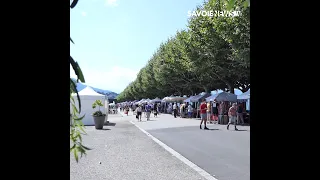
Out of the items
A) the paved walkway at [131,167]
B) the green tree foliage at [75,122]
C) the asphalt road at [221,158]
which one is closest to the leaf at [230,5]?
the green tree foliage at [75,122]

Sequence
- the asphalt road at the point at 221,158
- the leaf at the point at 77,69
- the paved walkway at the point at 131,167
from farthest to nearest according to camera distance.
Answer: the asphalt road at the point at 221,158, the paved walkway at the point at 131,167, the leaf at the point at 77,69

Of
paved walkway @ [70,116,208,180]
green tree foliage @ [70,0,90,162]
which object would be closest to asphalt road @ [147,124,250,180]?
paved walkway @ [70,116,208,180]

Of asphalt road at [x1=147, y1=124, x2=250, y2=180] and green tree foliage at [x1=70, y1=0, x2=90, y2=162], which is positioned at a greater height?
green tree foliage at [x1=70, y1=0, x2=90, y2=162]

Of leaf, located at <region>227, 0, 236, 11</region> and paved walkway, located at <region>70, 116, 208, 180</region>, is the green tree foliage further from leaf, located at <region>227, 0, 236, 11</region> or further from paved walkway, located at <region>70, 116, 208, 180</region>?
paved walkway, located at <region>70, 116, 208, 180</region>

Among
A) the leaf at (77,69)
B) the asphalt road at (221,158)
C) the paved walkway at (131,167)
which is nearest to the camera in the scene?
the leaf at (77,69)

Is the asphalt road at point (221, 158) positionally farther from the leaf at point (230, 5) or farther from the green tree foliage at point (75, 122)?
the leaf at point (230, 5)

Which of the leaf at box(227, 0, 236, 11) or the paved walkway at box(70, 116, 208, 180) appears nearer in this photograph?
the leaf at box(227, 0, 236, 11)

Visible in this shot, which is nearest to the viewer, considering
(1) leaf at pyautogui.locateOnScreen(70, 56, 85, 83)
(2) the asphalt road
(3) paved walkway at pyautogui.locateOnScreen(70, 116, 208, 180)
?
(1) leaf at pyautogui.locateOnScreen(70, 56, 85, 83)

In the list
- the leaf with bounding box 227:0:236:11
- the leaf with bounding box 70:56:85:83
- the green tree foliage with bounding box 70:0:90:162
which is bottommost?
the green tree foliage with bounding box 70:0:90:162

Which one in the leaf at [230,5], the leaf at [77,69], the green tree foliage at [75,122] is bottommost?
the green tree foliage at [75,122]

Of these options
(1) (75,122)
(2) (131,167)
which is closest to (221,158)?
(2) (131,167)

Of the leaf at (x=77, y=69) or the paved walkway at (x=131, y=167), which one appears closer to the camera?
the leaf at (x=77, y=69)
